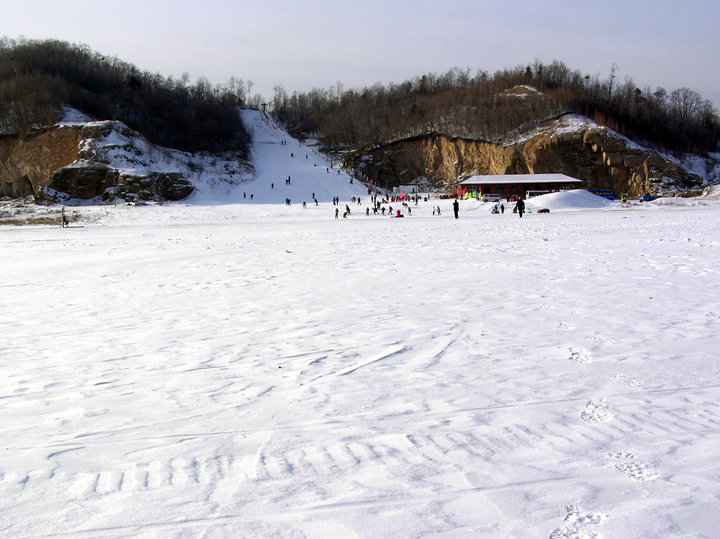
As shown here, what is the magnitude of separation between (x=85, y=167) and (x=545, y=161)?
224ft

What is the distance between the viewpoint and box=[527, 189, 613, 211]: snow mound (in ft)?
162

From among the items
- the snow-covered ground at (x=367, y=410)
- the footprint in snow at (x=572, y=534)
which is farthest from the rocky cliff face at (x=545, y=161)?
the footprint in snow at (x=572, y=534)

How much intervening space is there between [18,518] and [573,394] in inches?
171

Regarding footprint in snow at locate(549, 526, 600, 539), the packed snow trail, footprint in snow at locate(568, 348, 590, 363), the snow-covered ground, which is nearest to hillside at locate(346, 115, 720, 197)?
the packed snow trail

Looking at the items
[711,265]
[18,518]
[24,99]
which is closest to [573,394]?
[18,518]

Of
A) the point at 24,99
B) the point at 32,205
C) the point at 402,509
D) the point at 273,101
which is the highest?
the point at 273,101

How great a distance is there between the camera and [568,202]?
51.4m

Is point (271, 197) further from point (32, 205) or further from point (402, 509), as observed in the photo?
point (402, 509)

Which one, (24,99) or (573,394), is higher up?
(24,99)

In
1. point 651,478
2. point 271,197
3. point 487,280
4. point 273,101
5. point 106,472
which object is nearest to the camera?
point 651,478

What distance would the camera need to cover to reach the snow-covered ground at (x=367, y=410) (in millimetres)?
3050

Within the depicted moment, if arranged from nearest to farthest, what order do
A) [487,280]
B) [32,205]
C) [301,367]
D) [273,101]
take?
[301,367] < [487,280] < [32,205] < [273,101]

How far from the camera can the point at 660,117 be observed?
95.9 meters

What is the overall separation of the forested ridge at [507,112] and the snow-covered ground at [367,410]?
88578 mm
